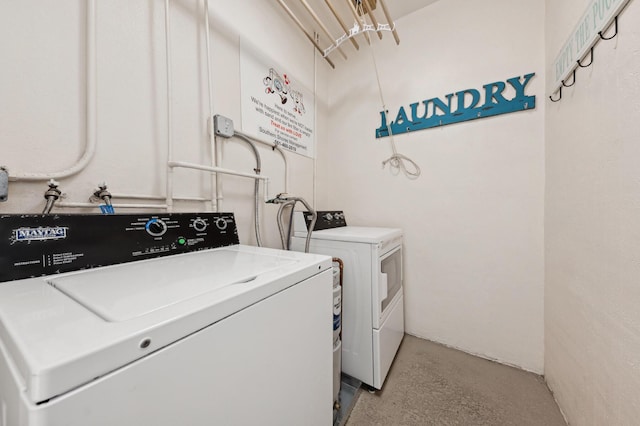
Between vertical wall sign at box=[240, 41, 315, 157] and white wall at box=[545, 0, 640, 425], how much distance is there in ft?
4.98

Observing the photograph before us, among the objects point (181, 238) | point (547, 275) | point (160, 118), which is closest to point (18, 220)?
point (181, 238)

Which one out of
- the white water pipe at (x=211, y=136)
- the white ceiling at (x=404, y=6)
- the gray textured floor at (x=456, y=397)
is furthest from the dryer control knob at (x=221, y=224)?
the white ceiling at (x=404, y=6)

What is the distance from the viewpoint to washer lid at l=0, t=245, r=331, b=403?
279 millimetres

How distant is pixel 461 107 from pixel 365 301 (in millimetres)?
1447

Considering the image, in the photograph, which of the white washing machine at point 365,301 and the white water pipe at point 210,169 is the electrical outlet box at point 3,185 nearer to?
the white water pipe at point 210,169

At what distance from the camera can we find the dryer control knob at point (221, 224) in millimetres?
1040

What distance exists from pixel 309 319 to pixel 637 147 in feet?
3.61

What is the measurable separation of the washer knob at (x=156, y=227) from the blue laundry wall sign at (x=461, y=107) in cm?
165

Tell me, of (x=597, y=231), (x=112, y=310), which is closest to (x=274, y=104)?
(x=112, y=310)

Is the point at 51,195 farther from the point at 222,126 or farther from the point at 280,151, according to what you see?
the point at 280,151

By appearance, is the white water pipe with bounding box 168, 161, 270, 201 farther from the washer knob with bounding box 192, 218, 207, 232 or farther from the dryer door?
the dryer door

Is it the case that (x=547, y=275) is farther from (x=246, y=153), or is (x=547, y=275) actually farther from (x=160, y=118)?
(x=160, y=118)

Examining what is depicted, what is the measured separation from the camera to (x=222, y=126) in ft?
4.01

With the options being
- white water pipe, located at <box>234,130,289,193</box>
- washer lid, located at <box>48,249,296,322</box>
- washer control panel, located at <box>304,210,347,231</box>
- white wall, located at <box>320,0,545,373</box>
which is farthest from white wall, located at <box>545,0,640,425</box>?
white water pipe, located at <box>234,130,289,193</box>
